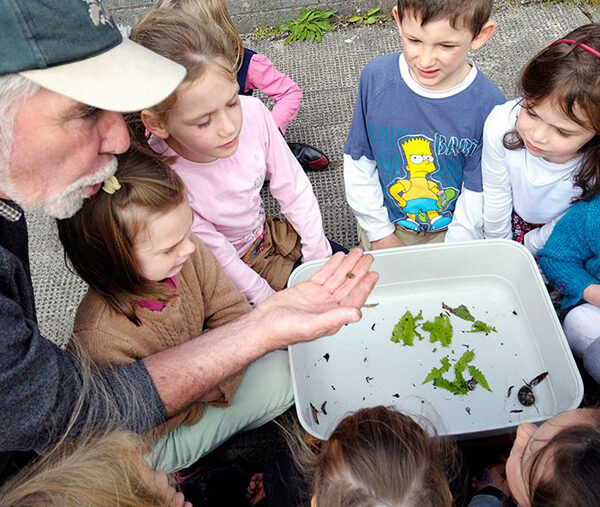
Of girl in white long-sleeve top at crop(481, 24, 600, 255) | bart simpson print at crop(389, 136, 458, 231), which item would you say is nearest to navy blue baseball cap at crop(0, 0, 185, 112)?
bart simpson print at crop(389, 136, 458, 231)

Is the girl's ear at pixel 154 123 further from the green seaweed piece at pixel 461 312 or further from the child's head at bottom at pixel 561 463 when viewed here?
the child's head at bottom at pixel 561 463

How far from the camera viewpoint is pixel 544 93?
158 centimetres

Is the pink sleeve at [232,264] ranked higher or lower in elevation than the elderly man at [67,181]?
lower

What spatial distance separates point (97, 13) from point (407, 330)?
4.25ft

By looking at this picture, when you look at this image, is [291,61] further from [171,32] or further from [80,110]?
[80,110]

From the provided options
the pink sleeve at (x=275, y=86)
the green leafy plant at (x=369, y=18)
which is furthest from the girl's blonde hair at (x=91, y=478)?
the green leafy plant at (x=369, y=18)

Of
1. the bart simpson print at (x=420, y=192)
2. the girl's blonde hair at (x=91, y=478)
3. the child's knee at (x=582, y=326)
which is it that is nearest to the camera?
the girl's blonde hair at (x=91, y=478)

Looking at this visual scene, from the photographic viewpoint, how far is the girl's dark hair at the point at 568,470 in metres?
1.01

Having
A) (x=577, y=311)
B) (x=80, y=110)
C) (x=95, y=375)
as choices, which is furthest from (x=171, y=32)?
(x=577, y=311)

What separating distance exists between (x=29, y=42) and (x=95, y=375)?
76 centimetres

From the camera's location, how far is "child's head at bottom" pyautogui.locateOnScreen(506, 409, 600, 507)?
102 cm

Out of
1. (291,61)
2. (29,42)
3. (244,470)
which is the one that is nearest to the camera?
(29,42)

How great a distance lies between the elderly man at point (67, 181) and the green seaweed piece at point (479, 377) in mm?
528

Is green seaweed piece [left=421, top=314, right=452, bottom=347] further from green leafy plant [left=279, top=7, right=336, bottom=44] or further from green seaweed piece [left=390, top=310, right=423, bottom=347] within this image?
green leafy plant [left=279, top=7, right=336, bottom=44]
